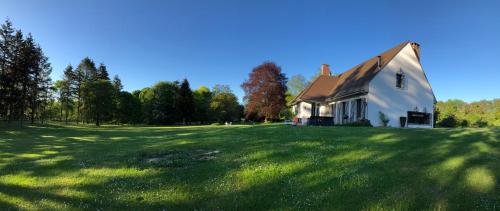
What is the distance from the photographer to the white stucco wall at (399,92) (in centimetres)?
2639

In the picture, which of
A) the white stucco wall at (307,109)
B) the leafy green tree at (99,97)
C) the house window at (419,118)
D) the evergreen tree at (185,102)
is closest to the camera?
the house window at (419,118)

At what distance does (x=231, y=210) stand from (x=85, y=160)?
23.3 ft

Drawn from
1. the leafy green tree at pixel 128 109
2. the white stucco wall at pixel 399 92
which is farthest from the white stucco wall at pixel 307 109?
the leafy green tree at pixel 128 109

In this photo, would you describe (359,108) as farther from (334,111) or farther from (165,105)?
(165,105)

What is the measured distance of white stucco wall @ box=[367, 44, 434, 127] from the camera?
86.6 feet

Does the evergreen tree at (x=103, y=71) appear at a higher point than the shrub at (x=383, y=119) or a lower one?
higher

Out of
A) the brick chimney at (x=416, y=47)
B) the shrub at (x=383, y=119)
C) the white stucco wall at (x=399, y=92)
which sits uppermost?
the brick chimney at (x=416, y=47)

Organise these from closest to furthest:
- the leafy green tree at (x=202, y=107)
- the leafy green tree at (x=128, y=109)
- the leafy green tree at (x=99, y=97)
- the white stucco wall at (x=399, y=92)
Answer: the white stucco wall at (x=399, y=92) → the leafy green tree at (x=99, y=97) → the leafy green tree at (x=128, y=109) → the leafy green tree at (x=202, y=107)

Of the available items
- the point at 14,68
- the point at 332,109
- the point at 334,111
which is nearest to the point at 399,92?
the point at 334,111

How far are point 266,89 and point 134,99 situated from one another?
1442 inches

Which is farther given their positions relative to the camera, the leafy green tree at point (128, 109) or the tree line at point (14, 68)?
the leafy green tree at point (128, 109)

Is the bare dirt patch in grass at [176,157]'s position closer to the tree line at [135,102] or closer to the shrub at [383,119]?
the shrub at [383,119]

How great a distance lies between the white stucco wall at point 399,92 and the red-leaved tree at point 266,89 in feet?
83.7

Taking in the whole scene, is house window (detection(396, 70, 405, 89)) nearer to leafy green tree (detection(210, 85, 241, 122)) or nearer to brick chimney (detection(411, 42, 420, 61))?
brick chimney (detection(411, 42, 420, 61))
